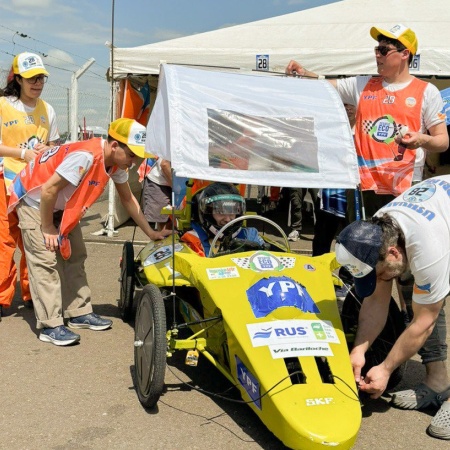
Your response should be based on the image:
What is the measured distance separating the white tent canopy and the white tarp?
3.67 m

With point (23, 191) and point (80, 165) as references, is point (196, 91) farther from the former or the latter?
point (23, 191)

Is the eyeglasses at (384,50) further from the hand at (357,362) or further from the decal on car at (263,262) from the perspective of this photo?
the hand at (357,362)

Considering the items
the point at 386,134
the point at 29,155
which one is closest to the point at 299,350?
the point at 386,134

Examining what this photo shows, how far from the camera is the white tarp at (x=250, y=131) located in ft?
12.7

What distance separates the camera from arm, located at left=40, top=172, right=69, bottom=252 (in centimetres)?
430

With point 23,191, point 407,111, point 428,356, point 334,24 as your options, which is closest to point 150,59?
point 334,24

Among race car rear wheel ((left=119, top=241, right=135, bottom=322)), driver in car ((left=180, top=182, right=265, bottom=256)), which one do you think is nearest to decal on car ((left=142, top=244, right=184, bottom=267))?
driver in car ((left=180, top=182, right=265, bottom=256))

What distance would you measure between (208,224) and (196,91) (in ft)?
3.31

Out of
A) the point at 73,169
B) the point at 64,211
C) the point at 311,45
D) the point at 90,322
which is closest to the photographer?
the point at 73,169

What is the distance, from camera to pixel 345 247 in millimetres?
2992

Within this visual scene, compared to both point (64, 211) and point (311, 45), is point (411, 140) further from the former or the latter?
point (311, 45)

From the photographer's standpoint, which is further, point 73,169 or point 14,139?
point 14,139

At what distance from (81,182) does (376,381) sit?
2.39 meters

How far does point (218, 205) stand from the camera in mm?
4504
